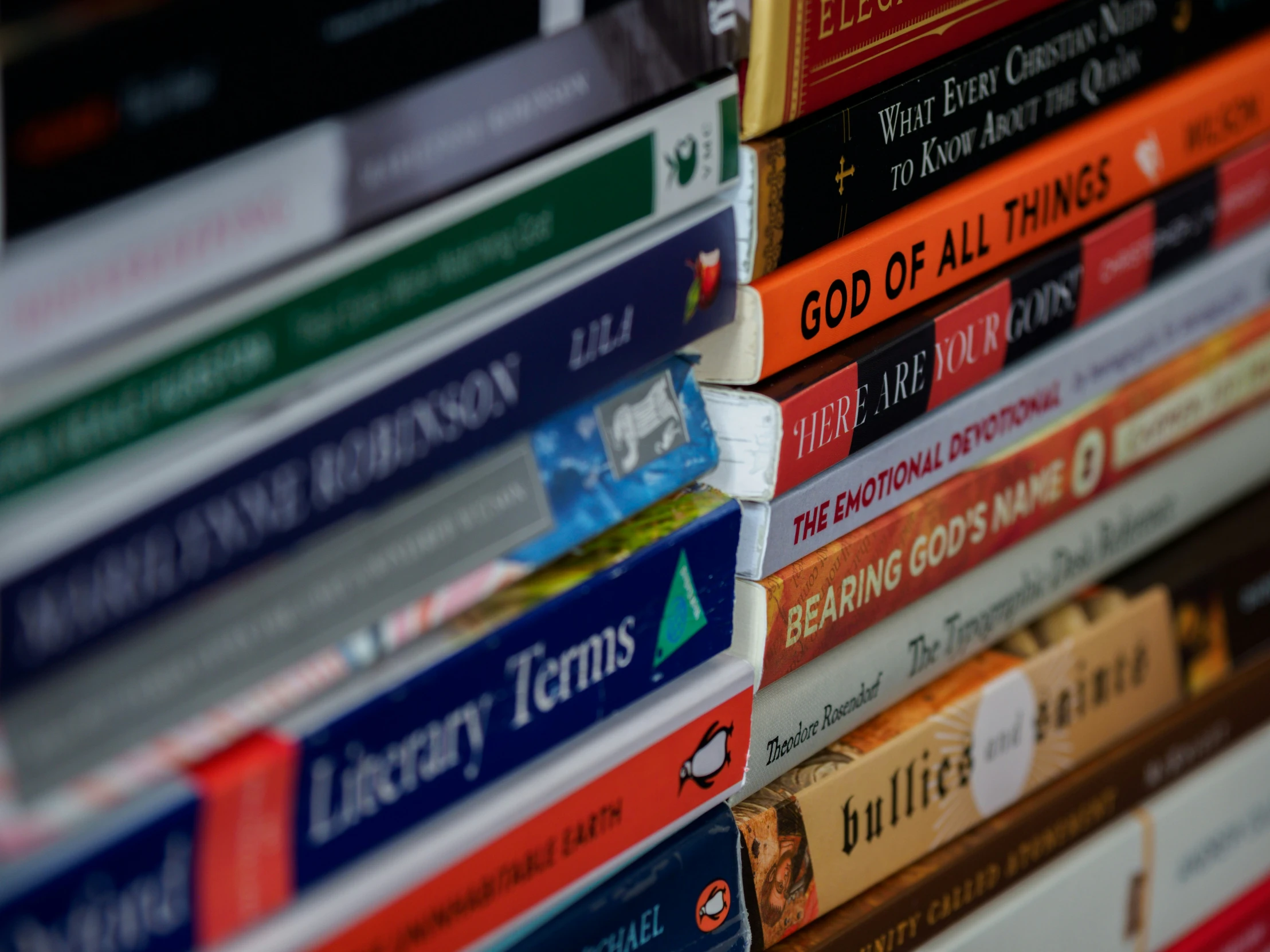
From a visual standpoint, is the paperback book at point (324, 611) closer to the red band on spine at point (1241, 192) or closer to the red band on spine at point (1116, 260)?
the red band on spine at point (1116, 260)

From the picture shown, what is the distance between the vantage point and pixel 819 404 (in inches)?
22.1

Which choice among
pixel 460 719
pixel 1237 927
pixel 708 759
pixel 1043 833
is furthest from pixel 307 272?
pixel 1237 927

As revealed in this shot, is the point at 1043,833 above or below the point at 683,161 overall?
below

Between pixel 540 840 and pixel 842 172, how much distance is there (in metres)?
0.27

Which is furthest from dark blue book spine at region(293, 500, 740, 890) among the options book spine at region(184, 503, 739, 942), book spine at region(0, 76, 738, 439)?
book spine at region(0, 76, 738, 439)

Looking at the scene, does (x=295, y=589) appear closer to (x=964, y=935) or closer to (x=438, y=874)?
(x=438, y=874)

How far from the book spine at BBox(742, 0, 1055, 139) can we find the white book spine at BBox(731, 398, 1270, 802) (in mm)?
182

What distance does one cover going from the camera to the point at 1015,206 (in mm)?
639

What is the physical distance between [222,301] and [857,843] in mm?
381

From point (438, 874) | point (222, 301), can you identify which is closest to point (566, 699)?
point (438, 874)

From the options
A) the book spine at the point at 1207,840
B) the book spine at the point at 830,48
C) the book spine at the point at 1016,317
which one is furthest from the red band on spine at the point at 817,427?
the book spine at the point at 1207,840

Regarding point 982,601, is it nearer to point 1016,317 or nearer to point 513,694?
point 1016,317

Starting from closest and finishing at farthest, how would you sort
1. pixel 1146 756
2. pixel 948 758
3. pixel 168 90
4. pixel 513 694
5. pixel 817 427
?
pixel 168 90 → pixel 513 694 → pixel 817 427 → pixel 948 758 → pixel 1146 756

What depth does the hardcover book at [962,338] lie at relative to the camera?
56cm
